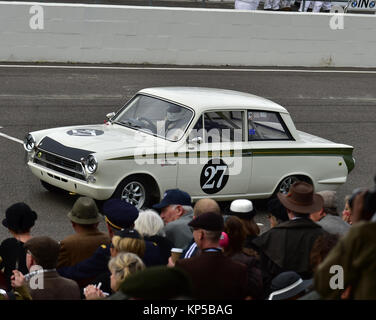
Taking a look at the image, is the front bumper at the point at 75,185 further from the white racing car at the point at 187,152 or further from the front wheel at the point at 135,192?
the front wheel at the point at 135,192

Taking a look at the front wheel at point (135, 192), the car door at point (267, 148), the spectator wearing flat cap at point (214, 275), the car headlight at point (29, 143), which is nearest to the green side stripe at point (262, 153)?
the car door at point (267, 148)

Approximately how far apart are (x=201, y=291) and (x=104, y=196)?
5032 mm

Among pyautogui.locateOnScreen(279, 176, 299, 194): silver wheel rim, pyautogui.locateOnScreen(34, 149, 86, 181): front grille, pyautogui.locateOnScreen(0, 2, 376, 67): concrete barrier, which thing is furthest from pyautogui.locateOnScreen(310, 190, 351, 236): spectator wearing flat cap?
pyautogui.locateOnScreen(0, 2, 376, 67): concrete barrier

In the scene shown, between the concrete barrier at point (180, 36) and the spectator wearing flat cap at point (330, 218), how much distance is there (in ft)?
41.3

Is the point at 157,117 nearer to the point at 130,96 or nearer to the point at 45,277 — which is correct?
the point at 45,277

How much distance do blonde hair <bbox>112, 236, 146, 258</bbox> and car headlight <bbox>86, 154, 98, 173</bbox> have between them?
392 centimetres

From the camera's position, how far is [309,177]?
10.8 m

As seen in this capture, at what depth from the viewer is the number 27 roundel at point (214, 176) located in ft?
33.0

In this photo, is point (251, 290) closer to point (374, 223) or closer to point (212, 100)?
point (374, 223)

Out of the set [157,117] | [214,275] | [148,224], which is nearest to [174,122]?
[157,117]

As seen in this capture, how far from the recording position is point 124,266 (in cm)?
499

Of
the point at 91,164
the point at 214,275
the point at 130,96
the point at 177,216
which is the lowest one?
the point at 130,96

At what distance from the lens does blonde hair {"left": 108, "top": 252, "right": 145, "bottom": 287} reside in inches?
196

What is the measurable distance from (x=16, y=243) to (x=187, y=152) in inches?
165
